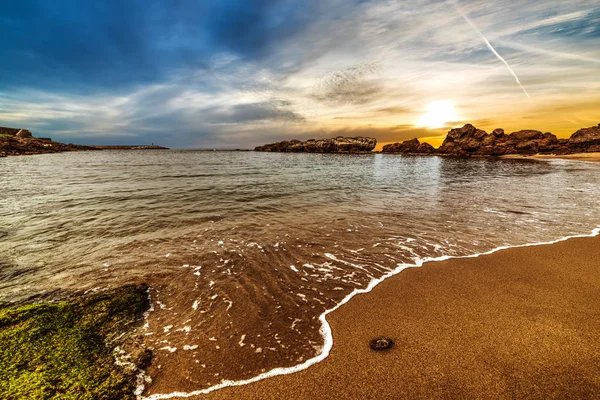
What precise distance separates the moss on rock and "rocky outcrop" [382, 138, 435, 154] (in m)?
139

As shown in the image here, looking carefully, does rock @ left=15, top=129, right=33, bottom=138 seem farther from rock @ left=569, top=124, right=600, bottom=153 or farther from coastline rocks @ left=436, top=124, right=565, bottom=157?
rock @ left=569, top=124, right=600, bottom=153

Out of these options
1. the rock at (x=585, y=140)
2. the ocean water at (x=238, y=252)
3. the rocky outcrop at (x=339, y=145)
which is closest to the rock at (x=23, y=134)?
the rocky outcrop at (x=339, y=145)

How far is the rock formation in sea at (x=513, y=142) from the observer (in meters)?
76.6

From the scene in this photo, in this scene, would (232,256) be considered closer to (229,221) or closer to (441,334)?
(229,221)

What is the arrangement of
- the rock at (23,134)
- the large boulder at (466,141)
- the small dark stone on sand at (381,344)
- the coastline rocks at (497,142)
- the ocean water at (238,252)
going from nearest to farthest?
the small dark stone on sand at (381,344), the ocean water at (238,252), the coastline rocks at (497,142), the large boulder at (466,141), the rock at (23,134)

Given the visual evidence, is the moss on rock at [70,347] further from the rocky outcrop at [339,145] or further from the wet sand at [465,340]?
the rocky outcrop at [339,145]

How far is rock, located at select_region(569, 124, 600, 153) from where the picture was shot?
74150 mm

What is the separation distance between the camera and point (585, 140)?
7581 centimetres

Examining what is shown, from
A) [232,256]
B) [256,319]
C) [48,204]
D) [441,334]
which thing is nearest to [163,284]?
[232,256]

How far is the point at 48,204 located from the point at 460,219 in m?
21.1

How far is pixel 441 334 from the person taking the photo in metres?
3.79

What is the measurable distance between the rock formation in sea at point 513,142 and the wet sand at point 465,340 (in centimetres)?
10705

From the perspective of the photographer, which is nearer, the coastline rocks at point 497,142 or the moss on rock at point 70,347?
the moss on rock at point 70,347

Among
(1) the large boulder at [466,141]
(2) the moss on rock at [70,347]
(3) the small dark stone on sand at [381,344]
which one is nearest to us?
(2) the moss on rock at [70,347]
